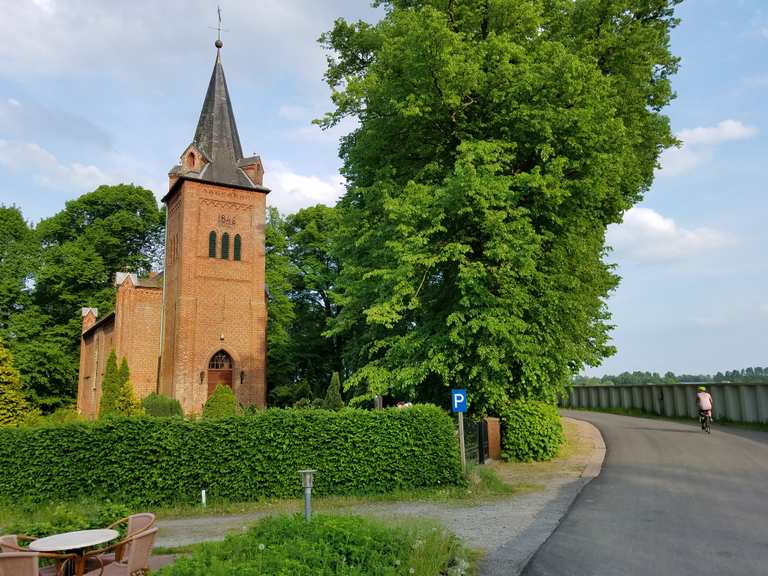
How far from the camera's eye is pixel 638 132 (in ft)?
53.8

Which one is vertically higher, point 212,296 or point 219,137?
point 219,137

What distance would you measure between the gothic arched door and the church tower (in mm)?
47

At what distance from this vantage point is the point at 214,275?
28594 mm

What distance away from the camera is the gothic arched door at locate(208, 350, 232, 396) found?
27.8 metres

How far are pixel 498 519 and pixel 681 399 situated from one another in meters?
18.2

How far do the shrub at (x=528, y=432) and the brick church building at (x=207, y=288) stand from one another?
16311mm

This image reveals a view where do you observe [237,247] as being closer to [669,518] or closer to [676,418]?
[676,418]

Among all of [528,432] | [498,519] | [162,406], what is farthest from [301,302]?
[498,519]

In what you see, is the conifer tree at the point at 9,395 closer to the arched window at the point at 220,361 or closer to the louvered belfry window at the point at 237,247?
the arched window at the point at 220,361

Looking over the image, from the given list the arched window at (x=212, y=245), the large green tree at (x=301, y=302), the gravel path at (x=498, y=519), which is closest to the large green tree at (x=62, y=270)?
the large green tree at (x=301, y=302)

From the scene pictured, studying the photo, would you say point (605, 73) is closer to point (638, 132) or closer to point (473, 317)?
point (638, 132)

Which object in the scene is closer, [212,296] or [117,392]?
[117,392]

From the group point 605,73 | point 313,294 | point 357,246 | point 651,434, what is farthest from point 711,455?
point 313,294

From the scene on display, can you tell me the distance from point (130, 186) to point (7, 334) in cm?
1230
